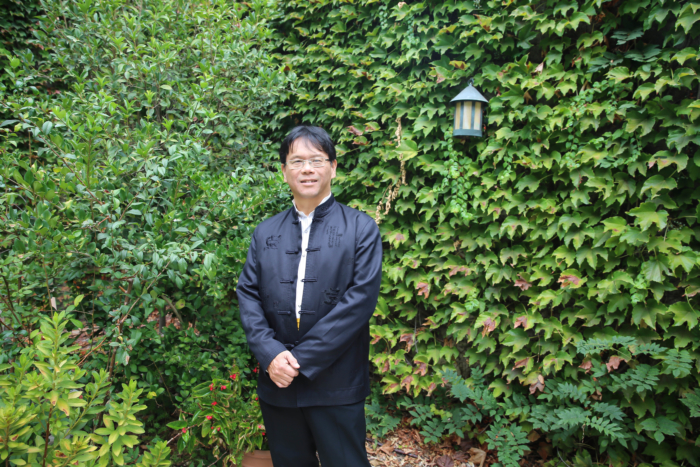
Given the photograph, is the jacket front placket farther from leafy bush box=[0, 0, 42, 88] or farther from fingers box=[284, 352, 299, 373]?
leafy bush box=[0, 0, 42, 88]

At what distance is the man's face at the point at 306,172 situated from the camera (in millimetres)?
1736

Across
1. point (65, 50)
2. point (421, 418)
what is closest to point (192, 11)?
point (65, 50)

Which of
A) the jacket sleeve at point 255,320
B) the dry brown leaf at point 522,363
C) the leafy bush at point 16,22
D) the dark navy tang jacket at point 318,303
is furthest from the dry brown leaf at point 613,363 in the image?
the leafy bush at point 16,22

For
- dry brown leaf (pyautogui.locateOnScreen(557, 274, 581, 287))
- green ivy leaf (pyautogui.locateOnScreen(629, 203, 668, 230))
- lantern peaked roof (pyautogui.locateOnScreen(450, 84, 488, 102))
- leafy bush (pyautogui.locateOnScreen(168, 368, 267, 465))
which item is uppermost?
lantern peaked roof (pyautogui.locateOnScreen(450, 84, 488, 102))

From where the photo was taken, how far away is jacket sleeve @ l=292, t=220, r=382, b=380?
156 centimetres

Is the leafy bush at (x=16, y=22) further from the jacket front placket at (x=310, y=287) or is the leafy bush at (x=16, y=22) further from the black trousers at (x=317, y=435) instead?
the black trousers at (x=317, y=435)

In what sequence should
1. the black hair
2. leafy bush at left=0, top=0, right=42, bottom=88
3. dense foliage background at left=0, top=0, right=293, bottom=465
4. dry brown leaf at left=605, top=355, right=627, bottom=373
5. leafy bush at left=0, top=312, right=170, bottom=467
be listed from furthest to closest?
leafy bush at left=0, top=0, right=42, bottom=88
dry brown leaf at left=605, top=355, right=627, bottom=373
the black hair
dense foliage background at left=0, top=0, right=293, bottom=465
leafy bush at left=0, top=312, right=170, bottom=467

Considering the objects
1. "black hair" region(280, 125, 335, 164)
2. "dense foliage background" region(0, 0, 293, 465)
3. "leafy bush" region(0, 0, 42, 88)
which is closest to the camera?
"dense foliage background" region(0, 0, 293, 465)

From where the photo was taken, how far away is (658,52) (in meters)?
1.99

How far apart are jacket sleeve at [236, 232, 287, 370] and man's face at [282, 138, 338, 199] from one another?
1.30 feet

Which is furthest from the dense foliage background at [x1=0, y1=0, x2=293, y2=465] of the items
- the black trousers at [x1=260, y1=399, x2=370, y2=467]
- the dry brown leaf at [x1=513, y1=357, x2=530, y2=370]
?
the dry brown leaf at [x1=513, y1=357, x2=530, y2=370]

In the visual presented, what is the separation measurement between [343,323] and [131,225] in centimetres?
133

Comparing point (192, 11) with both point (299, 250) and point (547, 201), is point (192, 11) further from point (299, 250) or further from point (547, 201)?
point (547, 201)

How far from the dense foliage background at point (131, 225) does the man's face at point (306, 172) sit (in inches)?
24.3
